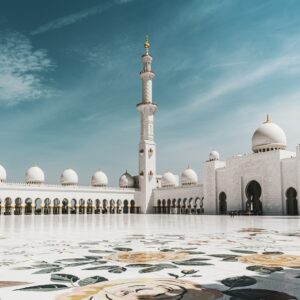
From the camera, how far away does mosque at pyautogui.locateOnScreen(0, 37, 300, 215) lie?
90.6 feet

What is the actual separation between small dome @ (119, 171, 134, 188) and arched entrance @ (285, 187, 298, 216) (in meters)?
19.7

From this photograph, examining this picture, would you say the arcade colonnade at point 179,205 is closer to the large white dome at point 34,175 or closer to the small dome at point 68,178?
the small dome at point 68,178

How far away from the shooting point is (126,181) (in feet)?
141

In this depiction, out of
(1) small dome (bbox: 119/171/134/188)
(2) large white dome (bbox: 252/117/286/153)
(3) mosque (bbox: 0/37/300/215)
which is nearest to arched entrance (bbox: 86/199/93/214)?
(3) mosque (bbox: 0/37/300/215)

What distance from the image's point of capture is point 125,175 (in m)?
43.6

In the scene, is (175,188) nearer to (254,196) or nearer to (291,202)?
(254,196)

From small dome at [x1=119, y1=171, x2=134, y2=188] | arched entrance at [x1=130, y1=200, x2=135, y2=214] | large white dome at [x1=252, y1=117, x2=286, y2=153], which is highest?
large white dome at [x1=252, y1=117, x2=286, y2=153]

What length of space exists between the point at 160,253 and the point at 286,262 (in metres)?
1.55

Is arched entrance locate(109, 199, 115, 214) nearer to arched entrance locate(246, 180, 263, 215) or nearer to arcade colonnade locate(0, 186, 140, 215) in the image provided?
arcade colonnade locate(0, 186, 140, 215)

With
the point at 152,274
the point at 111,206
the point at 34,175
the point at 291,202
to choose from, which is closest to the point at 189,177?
the point at 111,206

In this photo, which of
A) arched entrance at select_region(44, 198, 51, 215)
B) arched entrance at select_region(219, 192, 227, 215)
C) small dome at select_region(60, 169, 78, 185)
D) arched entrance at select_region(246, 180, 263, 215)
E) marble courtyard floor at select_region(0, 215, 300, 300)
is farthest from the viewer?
small dome at select_region(60, 169, 78, 185)

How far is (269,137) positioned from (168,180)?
18715 millimetres

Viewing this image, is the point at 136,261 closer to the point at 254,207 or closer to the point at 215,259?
the point at 215,259

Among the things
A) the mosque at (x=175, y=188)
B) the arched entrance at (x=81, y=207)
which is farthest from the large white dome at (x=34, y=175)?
the arched entrance at (x=81, y=207)
